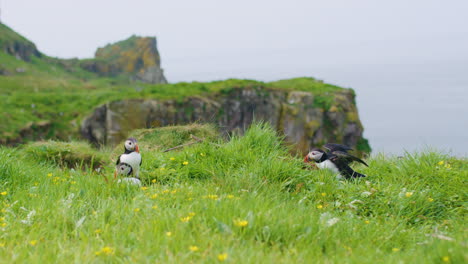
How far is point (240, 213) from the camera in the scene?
153 inches

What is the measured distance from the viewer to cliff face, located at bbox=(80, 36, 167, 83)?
104175 mm

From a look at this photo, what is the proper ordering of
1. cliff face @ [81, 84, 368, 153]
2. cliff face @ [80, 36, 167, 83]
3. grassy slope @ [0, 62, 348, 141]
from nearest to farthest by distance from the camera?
grassy slope @ [0, 62, 348, 141] < cliff face @ [81, 84, 368, 153] < cliff face @ [80, 36, 167, 83]

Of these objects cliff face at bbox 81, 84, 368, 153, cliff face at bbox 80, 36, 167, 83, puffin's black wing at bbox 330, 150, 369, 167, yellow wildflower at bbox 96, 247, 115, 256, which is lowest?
cliff face at bbox 81, 84, 368, 153

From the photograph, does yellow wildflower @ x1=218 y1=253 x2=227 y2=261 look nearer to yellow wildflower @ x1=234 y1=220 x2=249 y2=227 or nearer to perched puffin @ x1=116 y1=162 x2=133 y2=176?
yellow wildflower @ x1=234 y1=220 x2=249 y2=227

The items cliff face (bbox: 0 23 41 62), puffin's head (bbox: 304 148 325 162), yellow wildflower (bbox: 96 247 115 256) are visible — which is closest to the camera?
yellow wildflower (bbox: 96 247 115 256)

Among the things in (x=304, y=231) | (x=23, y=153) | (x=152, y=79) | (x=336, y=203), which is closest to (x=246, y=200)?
(x=304, y=231)

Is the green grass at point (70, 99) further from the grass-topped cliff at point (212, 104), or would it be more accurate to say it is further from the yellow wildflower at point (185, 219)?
the yellow wildflower at point (185, 219)

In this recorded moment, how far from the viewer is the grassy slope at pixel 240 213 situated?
11.4 feet

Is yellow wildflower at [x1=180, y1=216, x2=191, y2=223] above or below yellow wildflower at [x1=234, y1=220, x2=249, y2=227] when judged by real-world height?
below

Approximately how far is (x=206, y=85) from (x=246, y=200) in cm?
5258

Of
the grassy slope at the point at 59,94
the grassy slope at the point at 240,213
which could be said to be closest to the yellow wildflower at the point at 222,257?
the grassy slope at the point at 240,213

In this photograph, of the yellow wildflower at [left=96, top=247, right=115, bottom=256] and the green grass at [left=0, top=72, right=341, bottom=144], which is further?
the green grass at [left=0, top=72, right=341, bottom=144]

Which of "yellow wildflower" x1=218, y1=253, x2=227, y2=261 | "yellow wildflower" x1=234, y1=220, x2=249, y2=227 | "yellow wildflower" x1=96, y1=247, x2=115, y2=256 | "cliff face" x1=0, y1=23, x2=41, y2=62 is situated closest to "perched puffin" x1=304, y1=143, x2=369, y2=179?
"yellow wildflower" x1=234, y1=220, x2=249, y2=227

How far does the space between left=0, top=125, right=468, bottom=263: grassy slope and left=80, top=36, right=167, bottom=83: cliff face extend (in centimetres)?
10328
